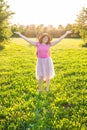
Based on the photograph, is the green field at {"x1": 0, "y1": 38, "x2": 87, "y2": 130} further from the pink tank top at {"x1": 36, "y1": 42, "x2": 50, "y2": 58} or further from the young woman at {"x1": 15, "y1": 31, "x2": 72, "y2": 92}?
the pink tank top at {"x1": 36, "y1": 42, "x2": 50, "y2": 58}

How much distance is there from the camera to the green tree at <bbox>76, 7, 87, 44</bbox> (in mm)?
43625

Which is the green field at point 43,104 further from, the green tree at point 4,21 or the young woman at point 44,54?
the green tree at point 4,21

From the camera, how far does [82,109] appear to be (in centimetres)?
932

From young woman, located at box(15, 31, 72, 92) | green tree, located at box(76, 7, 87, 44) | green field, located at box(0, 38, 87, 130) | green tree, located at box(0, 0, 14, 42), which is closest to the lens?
green field, located at box(0, 38, 87, 130)

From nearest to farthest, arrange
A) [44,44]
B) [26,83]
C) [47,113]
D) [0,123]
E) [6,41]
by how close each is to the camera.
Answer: [0,123], [47,113], [44,44], [26,83], [6,41]

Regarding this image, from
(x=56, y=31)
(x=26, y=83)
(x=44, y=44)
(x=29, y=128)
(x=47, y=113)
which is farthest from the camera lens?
(x=56, y=31)

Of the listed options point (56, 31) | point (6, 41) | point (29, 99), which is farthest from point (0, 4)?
point (56, 31)

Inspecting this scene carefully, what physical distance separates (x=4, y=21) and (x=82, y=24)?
1373cm

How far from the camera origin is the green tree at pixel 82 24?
43.6 metres

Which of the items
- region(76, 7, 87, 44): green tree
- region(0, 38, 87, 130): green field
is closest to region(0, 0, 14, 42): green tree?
region(76, 7, 87, 44): green tree

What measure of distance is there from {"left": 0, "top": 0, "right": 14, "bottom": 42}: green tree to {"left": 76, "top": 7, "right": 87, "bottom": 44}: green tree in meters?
13.0

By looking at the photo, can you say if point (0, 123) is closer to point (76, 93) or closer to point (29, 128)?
point (29, 128)

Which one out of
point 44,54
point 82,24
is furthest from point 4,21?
point 44,54

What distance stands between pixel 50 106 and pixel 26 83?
337 centimetres
